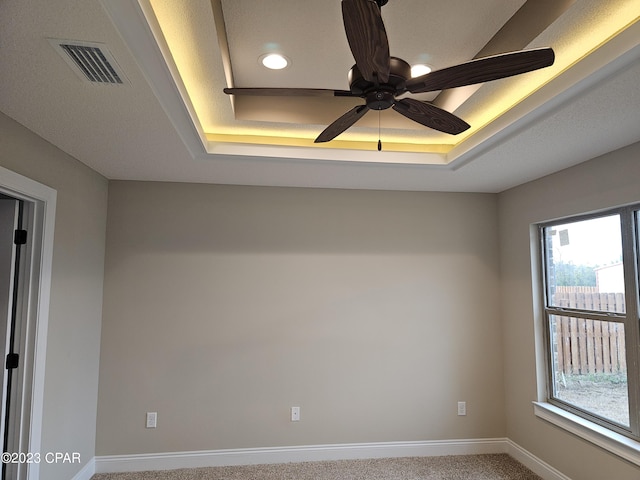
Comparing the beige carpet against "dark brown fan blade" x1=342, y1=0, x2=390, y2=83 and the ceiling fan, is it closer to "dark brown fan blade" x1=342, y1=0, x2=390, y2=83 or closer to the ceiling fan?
the ceiling fan

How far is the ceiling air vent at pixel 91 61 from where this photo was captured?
1.43 metres

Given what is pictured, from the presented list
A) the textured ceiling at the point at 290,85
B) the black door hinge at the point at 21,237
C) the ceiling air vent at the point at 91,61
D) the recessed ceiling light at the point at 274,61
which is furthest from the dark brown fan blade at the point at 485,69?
the black door hinge at the point at 21,237

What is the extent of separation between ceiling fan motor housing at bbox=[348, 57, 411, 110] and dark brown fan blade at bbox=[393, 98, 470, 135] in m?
0.12

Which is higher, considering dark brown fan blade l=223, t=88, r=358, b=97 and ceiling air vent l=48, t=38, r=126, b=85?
ceiling air vent l=48, t=38, r=126, b=85

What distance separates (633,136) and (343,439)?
3126 mm

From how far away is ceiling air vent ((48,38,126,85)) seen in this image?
143 centimetres

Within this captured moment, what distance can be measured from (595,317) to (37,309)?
3692mm

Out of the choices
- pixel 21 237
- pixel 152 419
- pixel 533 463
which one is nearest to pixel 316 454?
pixel 152 419

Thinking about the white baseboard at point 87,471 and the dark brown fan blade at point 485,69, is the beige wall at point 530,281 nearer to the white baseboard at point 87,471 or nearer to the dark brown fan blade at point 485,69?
the dark brown fan blade at point 485,69

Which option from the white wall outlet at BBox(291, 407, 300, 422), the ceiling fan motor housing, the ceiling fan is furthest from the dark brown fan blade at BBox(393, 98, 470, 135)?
the white wall outlet at BBox(291, 407, 300, 422)

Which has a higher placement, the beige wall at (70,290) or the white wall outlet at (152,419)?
the beige wall at (70,290)

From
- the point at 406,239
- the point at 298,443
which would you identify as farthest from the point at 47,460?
the point at 406,239

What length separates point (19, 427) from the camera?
7.50 feet

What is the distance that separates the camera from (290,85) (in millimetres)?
2459
